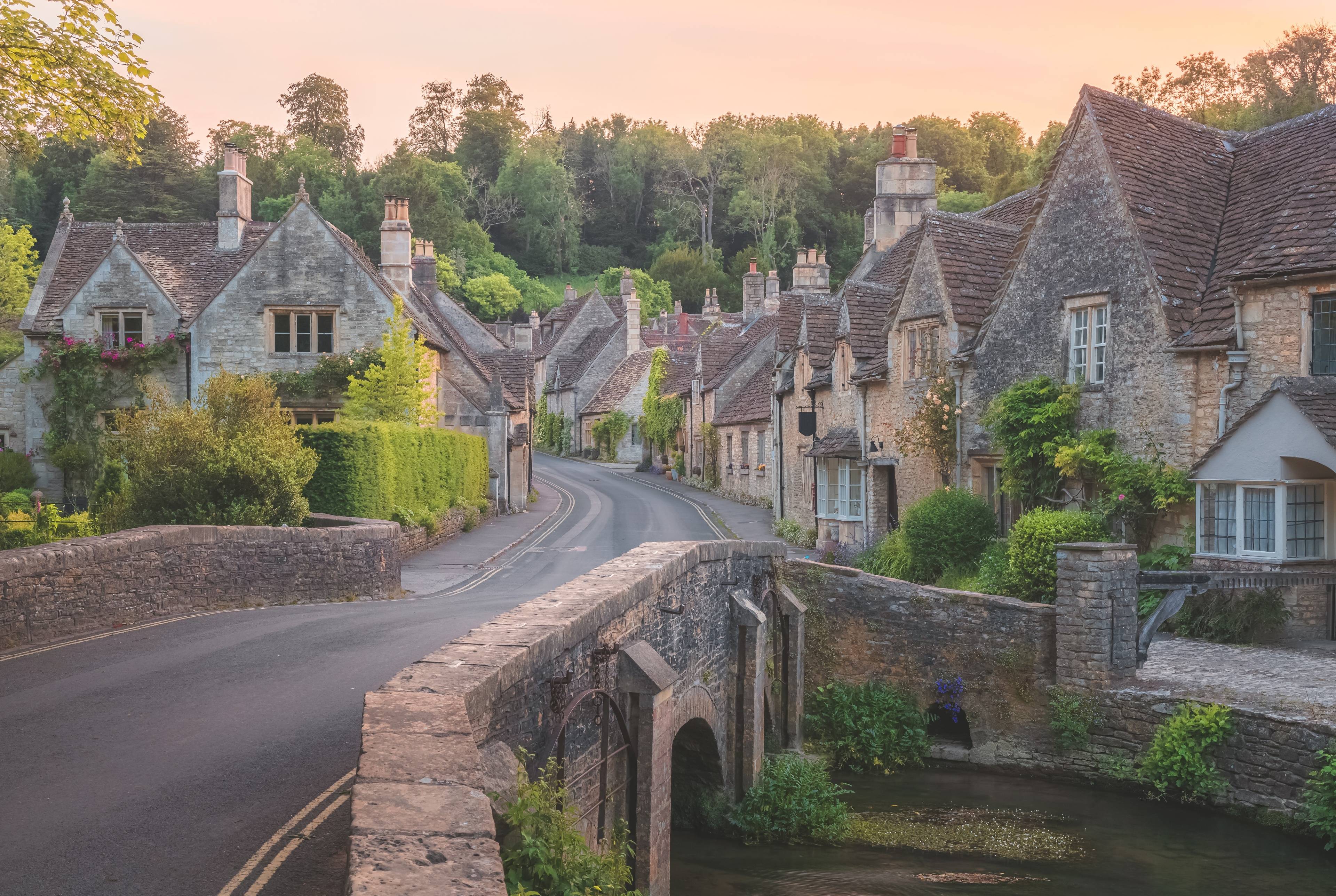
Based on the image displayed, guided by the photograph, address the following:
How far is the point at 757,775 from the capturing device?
1602 centimetres

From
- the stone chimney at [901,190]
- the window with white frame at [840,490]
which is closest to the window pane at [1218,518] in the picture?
the window with white frame at [840,490]

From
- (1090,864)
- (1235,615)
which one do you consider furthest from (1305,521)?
(1090,864)

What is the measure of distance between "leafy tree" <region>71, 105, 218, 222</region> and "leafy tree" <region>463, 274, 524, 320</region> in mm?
20794

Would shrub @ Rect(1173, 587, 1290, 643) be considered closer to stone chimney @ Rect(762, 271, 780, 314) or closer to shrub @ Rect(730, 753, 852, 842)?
shrub @ Rect(730, 753, 852, 842)

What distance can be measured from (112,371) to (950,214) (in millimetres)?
23977

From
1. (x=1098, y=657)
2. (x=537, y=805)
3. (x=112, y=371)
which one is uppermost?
(x=112, y=371)

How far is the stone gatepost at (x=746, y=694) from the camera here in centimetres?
1574

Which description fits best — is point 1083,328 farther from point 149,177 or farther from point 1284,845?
point 149,177

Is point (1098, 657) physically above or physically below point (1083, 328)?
below

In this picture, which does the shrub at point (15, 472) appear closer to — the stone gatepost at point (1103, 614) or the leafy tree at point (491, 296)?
the stone gatepost at point (1103, 614)

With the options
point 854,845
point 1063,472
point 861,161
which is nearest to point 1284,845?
point 854,845

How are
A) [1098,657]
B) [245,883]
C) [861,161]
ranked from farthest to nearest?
[861,161], [1098,657], [245,883]

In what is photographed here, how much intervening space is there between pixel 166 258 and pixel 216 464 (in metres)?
19.0

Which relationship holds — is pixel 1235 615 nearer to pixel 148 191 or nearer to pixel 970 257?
pixel 970 257
